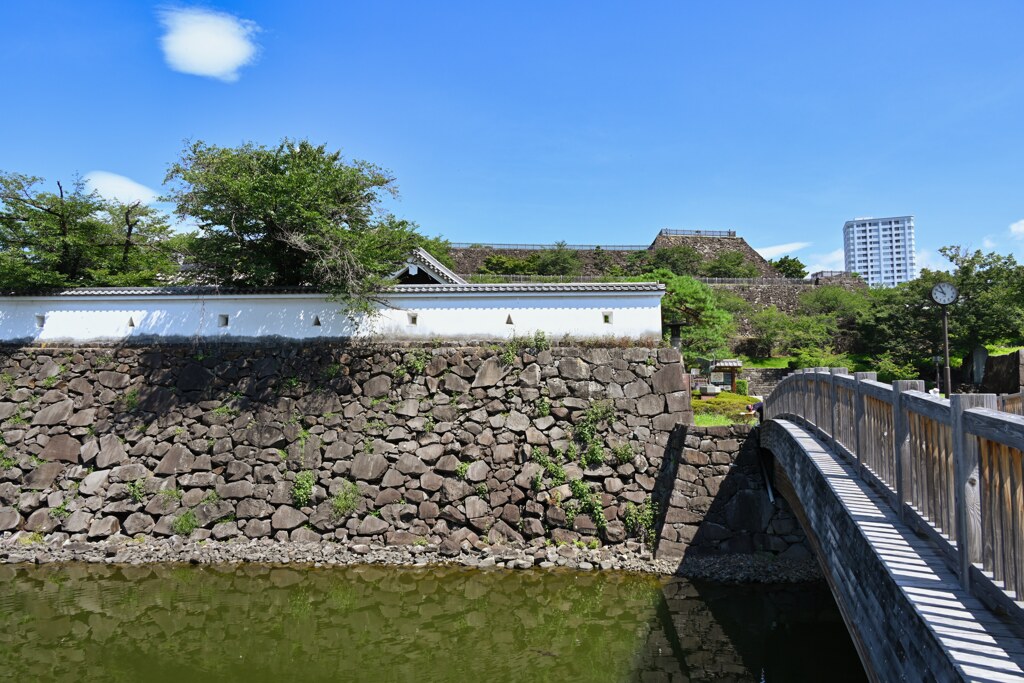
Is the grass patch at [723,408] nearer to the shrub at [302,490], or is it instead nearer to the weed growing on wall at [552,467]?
the weed growing on wall at [552,467]

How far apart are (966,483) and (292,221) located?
11312 millimetres

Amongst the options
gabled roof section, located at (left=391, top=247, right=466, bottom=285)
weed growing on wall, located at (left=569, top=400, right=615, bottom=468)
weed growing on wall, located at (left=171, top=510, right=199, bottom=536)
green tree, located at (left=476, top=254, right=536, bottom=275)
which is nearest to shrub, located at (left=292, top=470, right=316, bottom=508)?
weed growing on wall, located at (left=171, top=510, right=199, bottom=536)

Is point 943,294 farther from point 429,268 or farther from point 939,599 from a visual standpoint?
point 939,599

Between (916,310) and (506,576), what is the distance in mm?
22279

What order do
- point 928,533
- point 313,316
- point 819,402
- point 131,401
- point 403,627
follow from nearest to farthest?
1. point 928,533
2. point 819,402
3. point 403,627
4. point 131,401
5. point 313,316

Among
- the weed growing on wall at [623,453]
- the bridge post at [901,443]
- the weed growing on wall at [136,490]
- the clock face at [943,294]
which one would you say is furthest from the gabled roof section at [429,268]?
the bridge post at [901,443]

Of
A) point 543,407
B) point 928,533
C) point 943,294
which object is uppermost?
point 943,294

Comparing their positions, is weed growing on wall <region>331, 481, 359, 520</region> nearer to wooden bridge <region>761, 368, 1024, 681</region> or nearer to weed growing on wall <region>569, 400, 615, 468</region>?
weed growing on wall <region>569, 400, 615, 468</region>

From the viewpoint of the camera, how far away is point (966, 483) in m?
2.70

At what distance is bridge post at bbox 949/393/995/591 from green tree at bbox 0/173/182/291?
1559cm

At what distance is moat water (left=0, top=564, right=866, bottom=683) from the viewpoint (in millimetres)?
7289

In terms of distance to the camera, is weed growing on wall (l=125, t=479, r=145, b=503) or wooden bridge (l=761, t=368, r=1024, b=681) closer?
wooden bridge (l=761, t=368, r=1024, b=681)

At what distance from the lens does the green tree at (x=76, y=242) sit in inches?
496

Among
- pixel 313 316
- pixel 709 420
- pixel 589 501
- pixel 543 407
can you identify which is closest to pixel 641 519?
pixel 589 501
